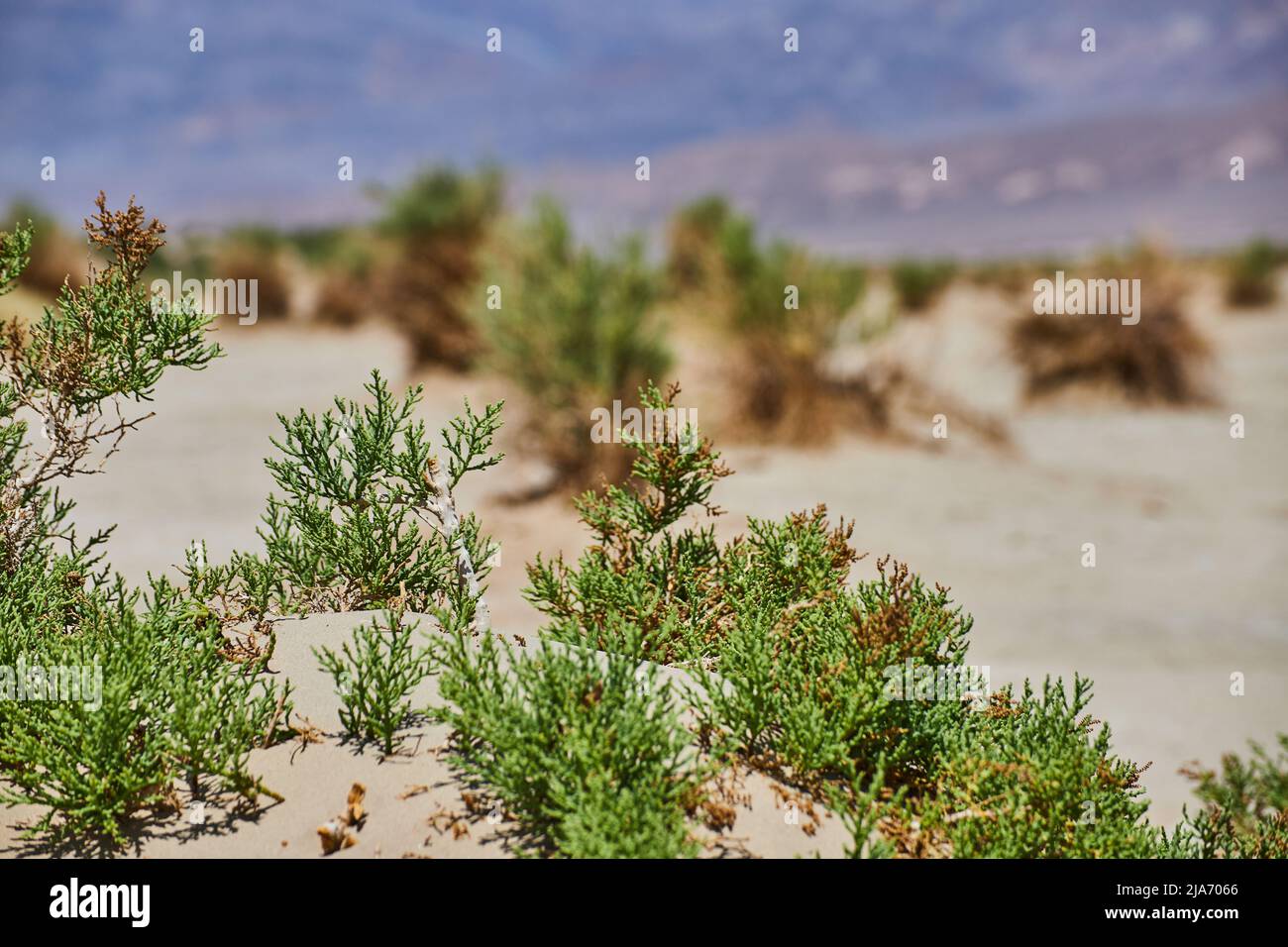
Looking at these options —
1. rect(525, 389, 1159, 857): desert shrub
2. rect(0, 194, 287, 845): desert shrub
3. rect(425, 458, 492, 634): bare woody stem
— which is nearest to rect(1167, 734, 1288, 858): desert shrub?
rect(525, 389, 1159, 857): desert shrub

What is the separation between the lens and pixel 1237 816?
4141mm

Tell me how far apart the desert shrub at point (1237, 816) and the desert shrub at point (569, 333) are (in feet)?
21.4

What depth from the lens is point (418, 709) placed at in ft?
9.84

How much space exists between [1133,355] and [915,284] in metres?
11.7

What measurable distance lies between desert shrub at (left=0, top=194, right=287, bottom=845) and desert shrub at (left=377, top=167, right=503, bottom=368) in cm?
1339

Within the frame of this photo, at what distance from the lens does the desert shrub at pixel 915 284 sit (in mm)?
27969

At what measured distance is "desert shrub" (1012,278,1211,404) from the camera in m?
17.0

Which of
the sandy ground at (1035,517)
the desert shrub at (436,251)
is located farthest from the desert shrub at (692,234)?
the sandy ground at (1035,517)

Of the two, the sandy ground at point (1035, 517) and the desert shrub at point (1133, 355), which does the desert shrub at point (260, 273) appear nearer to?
the sandy ground at point (1035, 517)

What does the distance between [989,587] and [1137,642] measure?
128 cm

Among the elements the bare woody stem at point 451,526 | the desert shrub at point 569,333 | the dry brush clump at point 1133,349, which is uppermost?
the dry brush clump at point 1133,349

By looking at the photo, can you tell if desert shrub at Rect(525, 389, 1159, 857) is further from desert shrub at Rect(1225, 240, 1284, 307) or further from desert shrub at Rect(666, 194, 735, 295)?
desert shrub at Rect(1225, 240, 1284, 307)

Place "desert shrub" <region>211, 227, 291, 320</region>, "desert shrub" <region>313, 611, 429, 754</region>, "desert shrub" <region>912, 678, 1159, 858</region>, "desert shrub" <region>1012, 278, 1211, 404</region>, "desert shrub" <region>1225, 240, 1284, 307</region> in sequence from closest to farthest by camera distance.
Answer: "desert shrub" <region>912, 678, 1159, 858</region>, "desert shrub" <region>313, 611, 429, 754</region>, "desert shrub" <region>1012, 278, 1211, 404</region>, "desert shrub" <region>211, 227, 291, 320</region>, "desert shrub" <region>1225, 240, 1284, 307</region>
